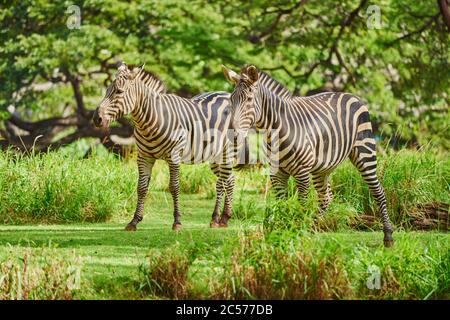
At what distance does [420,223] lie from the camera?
11.9 meters

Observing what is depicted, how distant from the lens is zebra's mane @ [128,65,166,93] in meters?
11.4

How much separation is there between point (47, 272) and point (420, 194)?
20.5ft

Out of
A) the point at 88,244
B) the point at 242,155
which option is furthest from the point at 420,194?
the point at 88,244

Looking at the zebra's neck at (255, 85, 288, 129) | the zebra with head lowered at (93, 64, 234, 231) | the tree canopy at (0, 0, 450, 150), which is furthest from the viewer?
the tree canopy at (0, 0, 450, 150)

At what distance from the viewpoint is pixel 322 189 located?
11219mm

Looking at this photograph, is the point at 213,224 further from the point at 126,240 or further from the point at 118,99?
the point at 118,99

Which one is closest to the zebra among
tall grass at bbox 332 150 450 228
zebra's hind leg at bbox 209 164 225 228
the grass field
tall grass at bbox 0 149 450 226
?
the grass field

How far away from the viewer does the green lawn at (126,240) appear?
8.18 meters

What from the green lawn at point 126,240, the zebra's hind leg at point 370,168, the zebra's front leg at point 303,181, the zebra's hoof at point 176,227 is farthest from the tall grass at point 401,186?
the zebra's hoof at point 176,227

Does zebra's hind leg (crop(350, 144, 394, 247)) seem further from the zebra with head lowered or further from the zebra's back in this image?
the zebra with head lowered

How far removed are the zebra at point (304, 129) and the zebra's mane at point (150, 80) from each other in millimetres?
1373

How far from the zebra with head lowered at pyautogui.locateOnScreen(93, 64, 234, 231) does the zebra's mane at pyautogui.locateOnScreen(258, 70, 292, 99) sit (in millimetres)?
1531

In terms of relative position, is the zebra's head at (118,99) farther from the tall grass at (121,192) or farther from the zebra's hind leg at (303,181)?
the zebra's hind leg at (303,181)
